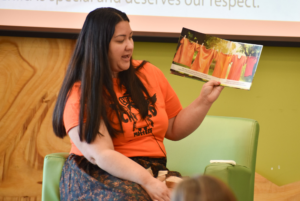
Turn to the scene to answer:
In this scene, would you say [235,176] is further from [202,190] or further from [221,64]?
[202,190]

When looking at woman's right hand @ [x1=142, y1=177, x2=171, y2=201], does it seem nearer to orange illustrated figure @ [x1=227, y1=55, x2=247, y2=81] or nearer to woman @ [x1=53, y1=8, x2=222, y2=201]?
woman @ [x1=53, y1=8, x2=222, y2=201]

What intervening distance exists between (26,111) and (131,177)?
1.11 metres

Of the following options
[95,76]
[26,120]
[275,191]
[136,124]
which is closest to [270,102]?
[275,191]

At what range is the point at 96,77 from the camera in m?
1.09

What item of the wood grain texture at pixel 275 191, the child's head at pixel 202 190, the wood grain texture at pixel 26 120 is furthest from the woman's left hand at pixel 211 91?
the wood grain texture at pixel 26 120

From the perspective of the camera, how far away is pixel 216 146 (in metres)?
1.43

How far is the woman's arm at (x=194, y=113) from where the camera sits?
1.18 m

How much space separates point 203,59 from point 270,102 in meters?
0.82

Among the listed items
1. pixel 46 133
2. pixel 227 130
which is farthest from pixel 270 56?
pixel 46 133

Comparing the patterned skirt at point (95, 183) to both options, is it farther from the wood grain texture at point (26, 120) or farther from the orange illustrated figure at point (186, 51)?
the wood grain texture at point (26, 120)

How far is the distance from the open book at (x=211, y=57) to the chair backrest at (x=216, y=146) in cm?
32

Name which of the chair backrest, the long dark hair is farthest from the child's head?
the chair backrest

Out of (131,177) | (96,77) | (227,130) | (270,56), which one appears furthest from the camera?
(270,56)

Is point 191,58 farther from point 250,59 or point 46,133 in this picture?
point 46,133
